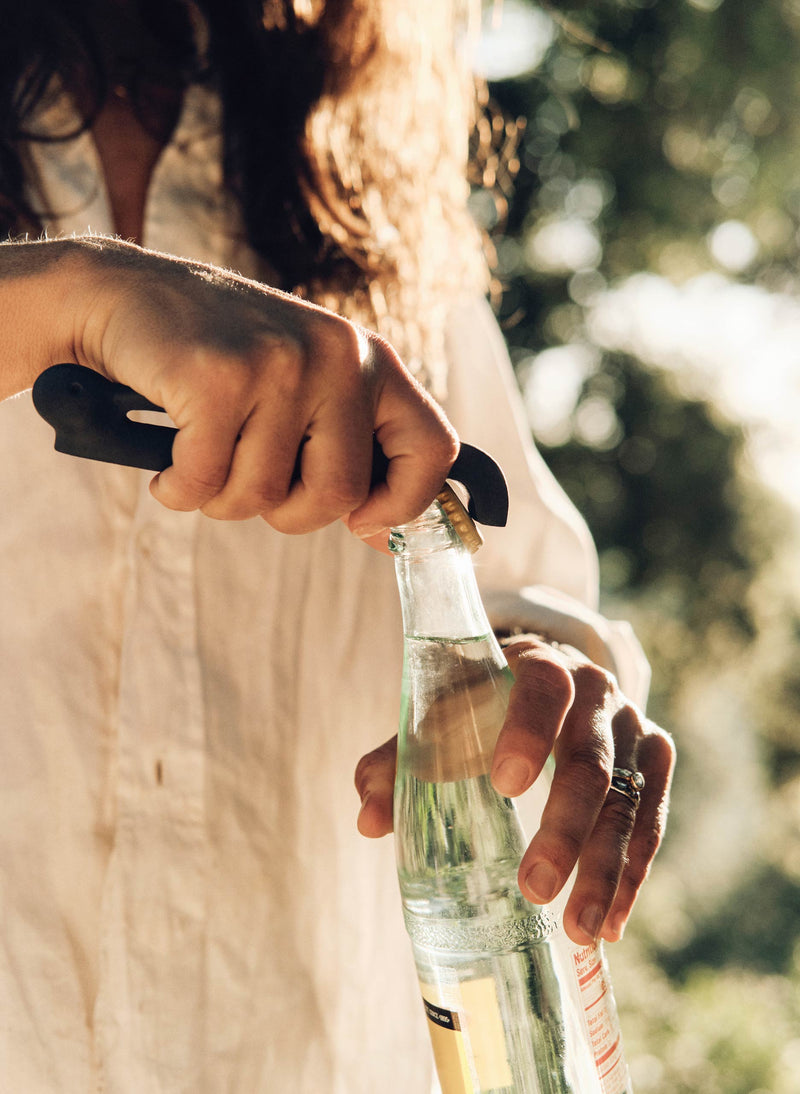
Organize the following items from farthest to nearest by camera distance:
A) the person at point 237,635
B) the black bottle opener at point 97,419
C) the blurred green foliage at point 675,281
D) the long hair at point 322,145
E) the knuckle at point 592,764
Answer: the blurred green foliage at point 675,281, the long hair at point 322,145, the person at point 237,635, the knuckle at point 592,764, the black bottle opener at point 97,419

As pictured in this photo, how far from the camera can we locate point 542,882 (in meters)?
0.41

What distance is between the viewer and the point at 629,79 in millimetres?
2438

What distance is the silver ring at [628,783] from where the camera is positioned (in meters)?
0.48

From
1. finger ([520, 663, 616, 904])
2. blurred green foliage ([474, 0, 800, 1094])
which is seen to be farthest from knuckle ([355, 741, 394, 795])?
blurred green foliage ([474, 0, 800, 1094])

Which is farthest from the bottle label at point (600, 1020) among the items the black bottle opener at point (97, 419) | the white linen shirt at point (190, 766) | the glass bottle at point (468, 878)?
the black bottle opener at point (97, 419)

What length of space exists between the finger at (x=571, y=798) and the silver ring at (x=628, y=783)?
20 mm

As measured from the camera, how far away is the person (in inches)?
25.1

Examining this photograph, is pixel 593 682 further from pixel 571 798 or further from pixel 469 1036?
pixel 469 1036

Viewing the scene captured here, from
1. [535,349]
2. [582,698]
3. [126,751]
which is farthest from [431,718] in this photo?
[535,349]

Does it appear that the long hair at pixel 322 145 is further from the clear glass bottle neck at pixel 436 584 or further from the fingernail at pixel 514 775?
the fingernail at pixel 514 775

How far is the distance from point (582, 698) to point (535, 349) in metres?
2.60

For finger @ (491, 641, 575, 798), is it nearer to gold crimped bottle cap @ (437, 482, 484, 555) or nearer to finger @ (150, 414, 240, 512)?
gold crimped bottle cap @ (437, 482, 484, 555)

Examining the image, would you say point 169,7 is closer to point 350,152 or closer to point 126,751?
point 350,152

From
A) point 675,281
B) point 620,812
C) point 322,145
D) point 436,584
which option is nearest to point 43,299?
point 436,584
